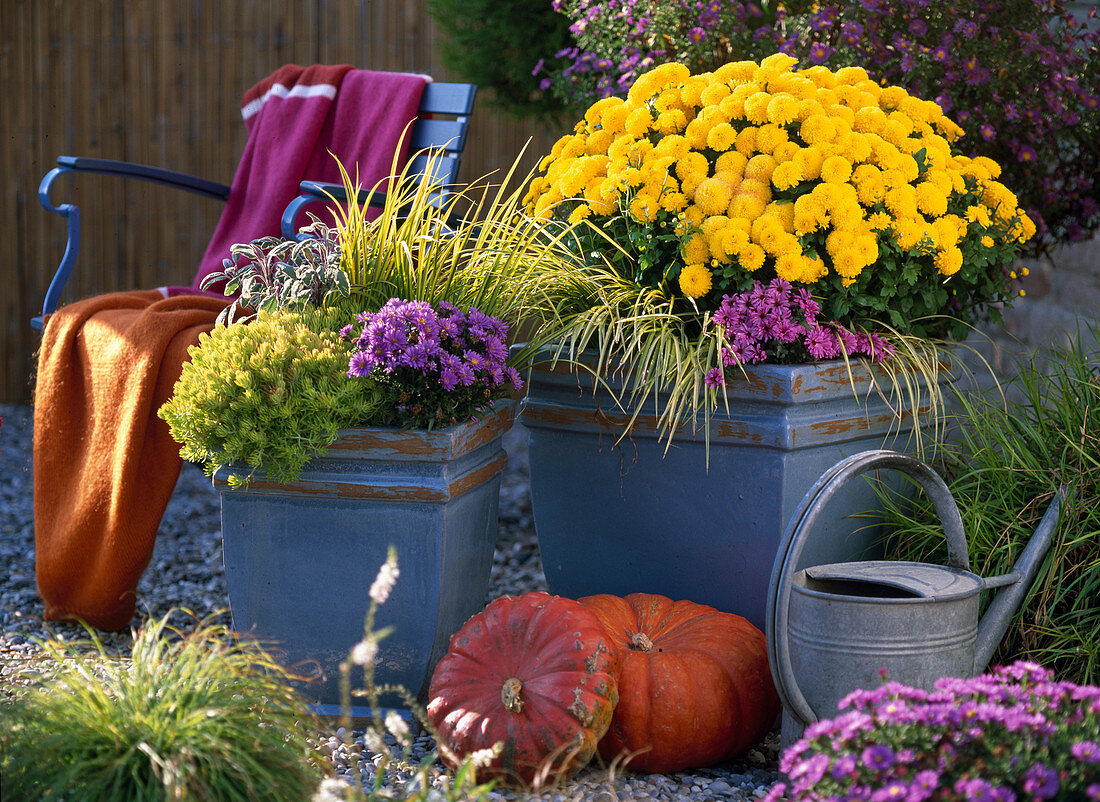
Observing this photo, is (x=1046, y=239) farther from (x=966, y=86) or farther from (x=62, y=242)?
(x=62, y=242)

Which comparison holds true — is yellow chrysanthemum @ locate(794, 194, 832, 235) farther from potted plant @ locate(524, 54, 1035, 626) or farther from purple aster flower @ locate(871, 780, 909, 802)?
purple aster flower @ locate(871, 780, 909, 802)

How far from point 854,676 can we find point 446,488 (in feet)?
2.19

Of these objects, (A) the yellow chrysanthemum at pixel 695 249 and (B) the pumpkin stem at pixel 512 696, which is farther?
(A) the yellow chrysanthemum at pixel 695 249

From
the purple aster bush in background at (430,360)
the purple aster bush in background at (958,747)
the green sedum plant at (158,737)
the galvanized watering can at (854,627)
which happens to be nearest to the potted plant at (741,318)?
the purple aster bush in background at (430,360)

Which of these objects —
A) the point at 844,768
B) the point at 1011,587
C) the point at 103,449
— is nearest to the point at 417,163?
the point at 103,449

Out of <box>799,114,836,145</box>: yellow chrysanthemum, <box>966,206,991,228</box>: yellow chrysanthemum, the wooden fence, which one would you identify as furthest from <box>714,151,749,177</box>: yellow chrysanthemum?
the wooden fence

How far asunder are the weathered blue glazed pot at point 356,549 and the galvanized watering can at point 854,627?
538mm

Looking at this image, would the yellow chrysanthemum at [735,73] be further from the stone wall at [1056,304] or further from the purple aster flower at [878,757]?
the purple aster flower at [878,757]

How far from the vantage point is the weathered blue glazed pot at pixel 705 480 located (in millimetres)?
1876

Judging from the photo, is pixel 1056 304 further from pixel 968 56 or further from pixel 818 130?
pixel 818 130

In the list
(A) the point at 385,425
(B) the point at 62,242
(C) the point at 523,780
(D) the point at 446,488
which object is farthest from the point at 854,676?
(B) the point at 62,242

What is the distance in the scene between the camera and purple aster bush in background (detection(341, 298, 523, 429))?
1.68 metres

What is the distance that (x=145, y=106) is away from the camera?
4.30 m

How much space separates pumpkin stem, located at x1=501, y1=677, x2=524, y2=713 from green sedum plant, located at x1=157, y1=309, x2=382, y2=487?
1.50 ft
